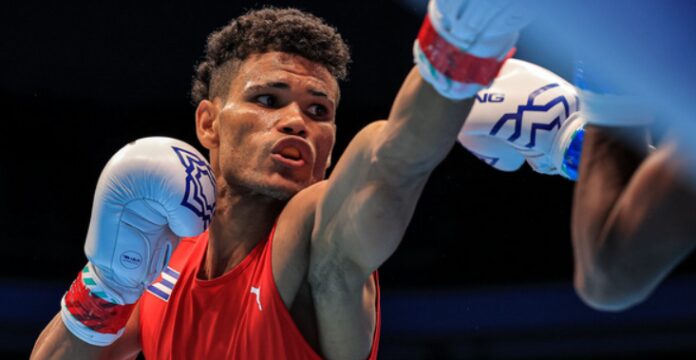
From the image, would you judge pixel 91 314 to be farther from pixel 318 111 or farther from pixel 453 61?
pixel 453 61

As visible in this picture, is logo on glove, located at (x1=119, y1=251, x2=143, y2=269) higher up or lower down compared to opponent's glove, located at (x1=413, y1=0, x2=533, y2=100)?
lower down

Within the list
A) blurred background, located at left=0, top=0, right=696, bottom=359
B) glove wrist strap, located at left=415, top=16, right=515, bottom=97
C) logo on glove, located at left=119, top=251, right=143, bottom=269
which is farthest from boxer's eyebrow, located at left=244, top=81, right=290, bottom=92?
blurred background, located at left=0, top=0, right=696, bottom=359

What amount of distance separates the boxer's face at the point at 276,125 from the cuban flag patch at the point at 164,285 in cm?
33

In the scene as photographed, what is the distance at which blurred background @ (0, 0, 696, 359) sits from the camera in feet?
16.4

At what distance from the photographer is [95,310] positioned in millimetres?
2451

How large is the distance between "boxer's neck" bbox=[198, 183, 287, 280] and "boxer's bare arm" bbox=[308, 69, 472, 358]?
31cm

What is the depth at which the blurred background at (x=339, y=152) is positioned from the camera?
16.4 feet

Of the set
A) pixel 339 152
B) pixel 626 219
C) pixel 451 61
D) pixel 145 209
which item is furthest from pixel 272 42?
pixel 339 152

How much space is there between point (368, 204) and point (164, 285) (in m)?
0.99

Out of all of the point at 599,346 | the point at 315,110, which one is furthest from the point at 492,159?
the point at 599,346

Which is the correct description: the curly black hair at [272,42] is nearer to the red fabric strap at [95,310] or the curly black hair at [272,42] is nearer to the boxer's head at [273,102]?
the boxer's head at [273,102]

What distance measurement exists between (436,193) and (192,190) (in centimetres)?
343

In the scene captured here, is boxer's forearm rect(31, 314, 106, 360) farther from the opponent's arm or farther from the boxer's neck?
the opponent's arm

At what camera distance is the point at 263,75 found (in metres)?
2.48
